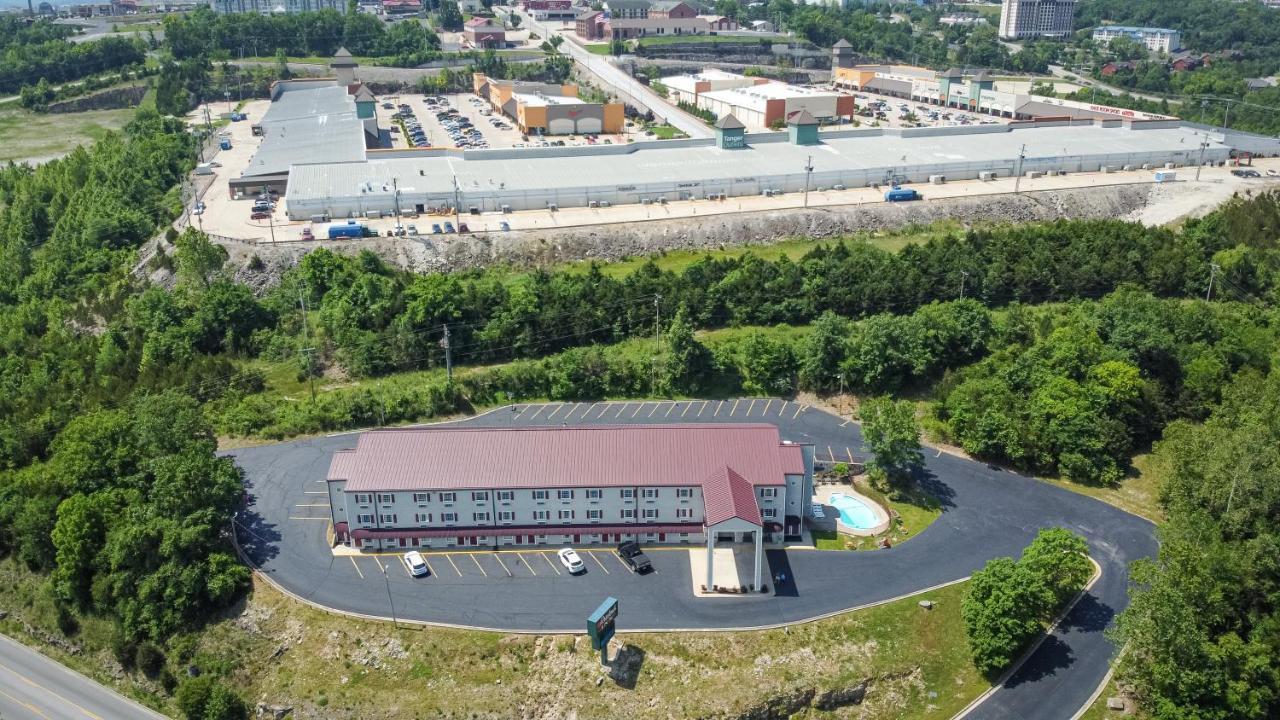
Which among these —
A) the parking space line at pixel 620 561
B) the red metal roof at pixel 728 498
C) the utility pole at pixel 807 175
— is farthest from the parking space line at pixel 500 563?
the utility pole at pixel 807 175

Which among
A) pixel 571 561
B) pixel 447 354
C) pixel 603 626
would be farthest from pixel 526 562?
pixel 447 354

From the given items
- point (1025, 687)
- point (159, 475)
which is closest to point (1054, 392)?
point (1025, 687)

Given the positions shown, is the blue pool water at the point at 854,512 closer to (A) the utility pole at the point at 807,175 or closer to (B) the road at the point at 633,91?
(A) the utility pole at the point at 807,175

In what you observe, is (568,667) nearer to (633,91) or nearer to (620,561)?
(620,561)


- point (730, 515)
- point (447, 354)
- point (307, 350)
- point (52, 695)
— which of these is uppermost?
point (447, 354)

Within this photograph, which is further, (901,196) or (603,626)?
(901,196)

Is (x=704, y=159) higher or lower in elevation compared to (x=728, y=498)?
higher

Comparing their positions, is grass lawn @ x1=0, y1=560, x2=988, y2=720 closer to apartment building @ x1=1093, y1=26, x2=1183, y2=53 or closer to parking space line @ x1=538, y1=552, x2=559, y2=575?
parking space line @ x1=538, y1=552, x2=559, y2=575

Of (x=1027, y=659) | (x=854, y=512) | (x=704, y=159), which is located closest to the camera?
(x=1027, y=659)
